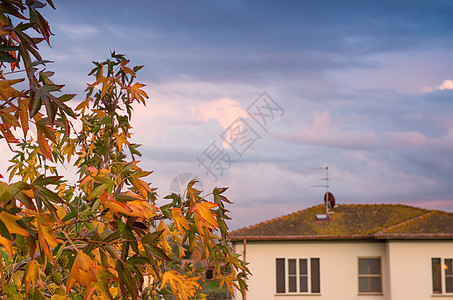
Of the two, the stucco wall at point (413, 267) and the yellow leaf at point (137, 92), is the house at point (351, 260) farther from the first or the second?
the yellow leaf at point (137, 92)

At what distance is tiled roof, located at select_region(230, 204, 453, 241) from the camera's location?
1848 cm

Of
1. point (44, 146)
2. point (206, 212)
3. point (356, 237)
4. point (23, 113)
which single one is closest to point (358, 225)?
point (356, 237)

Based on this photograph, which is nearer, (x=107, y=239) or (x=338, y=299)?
(x=107, y=239)

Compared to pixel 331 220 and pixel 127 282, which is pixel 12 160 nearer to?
pixel 127 282

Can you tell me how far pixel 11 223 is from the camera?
65.9 inches

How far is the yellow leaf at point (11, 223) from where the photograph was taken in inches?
65.2

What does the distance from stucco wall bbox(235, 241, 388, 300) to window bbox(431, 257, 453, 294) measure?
1.63 metres

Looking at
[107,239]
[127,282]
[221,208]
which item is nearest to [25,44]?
[107,239]

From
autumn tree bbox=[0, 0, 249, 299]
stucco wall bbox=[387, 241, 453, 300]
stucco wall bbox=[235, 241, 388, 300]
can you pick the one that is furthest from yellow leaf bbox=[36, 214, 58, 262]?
stucco wall bbox=[387, 241, 453, 300]

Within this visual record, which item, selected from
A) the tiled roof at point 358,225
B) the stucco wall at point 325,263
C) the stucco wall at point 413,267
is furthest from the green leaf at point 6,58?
the stucco wall at point 413,267

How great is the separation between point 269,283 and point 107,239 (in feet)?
58.0

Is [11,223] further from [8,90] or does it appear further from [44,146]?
[8,90]

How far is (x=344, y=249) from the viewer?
1919 cm

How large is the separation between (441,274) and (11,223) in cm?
1905
